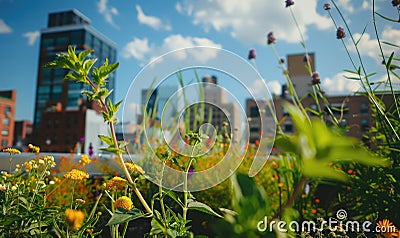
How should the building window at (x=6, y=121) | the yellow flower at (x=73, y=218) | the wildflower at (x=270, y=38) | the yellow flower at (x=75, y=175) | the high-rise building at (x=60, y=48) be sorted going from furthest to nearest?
the high-rise building at (x=60, y=48) → the building window at (x=6, y=121) → the wildflower at (x=270, y=38) → the yellow flower at (x=75, y=175) → the yellow flower at (x=73, y=218)

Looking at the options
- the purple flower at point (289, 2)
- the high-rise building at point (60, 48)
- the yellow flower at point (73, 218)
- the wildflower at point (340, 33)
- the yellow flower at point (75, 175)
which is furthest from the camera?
the high-rise building at point (60, 48)

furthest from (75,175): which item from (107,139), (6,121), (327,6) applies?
(6,121)

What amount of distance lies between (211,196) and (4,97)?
28.3 m

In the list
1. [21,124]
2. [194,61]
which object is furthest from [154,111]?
[21,124]

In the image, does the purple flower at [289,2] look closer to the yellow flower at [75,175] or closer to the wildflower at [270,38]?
the wildflower at [270,38]

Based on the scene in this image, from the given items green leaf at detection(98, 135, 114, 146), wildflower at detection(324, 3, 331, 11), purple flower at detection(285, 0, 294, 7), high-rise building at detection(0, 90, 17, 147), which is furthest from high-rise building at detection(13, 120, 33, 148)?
green leaf at detection(98, 135, 114, 146)

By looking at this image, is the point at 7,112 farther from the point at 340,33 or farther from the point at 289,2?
the point at 340,33

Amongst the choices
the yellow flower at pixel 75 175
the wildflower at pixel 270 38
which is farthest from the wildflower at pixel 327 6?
the yellow flower at pixel 75 175

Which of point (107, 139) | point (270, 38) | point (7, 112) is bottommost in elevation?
point (107, 139)

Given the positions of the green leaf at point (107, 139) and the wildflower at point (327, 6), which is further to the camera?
the wildflower at point (327, 6)

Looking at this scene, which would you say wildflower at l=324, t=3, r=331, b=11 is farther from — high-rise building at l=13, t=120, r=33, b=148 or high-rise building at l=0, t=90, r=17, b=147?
high-rise building at l=13, t=120, r=33, b=148

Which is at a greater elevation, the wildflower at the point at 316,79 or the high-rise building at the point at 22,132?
the wildflower at the point at 316,79

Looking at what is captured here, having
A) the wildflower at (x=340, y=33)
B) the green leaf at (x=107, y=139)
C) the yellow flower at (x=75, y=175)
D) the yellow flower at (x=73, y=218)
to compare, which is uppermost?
the wildflower at (x=340, y=33)

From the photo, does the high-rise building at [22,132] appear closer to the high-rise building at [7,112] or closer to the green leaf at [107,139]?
the high-rise building at [7,112]
